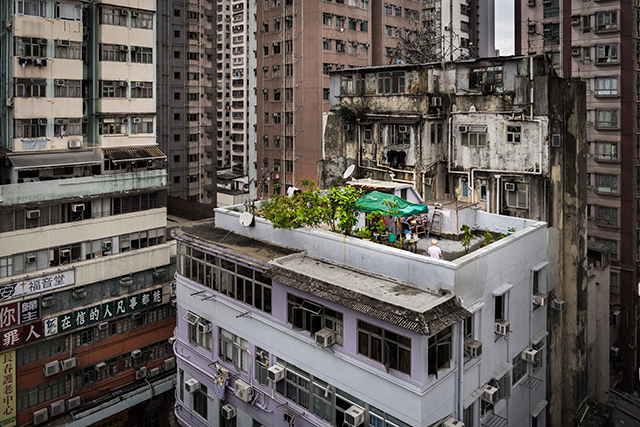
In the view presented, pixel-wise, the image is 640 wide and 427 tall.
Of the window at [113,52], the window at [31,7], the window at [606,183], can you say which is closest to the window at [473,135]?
the window at [606,183]

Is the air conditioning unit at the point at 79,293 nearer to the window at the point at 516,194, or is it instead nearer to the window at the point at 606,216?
the window at the point at 516,194

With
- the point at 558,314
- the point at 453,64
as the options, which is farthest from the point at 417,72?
the point at 558,314

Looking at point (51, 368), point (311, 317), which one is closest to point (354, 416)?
point (311, 317)

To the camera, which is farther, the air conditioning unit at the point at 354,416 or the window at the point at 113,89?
the window at the point at 113,89

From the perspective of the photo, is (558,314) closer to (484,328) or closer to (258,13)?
(484,328)

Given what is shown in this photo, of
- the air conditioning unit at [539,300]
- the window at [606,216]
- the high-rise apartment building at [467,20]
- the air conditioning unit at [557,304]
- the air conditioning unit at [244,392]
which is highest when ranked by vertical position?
the high-rise apartment building at [467,20]

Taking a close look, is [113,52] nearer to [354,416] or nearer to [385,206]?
[385,206]
